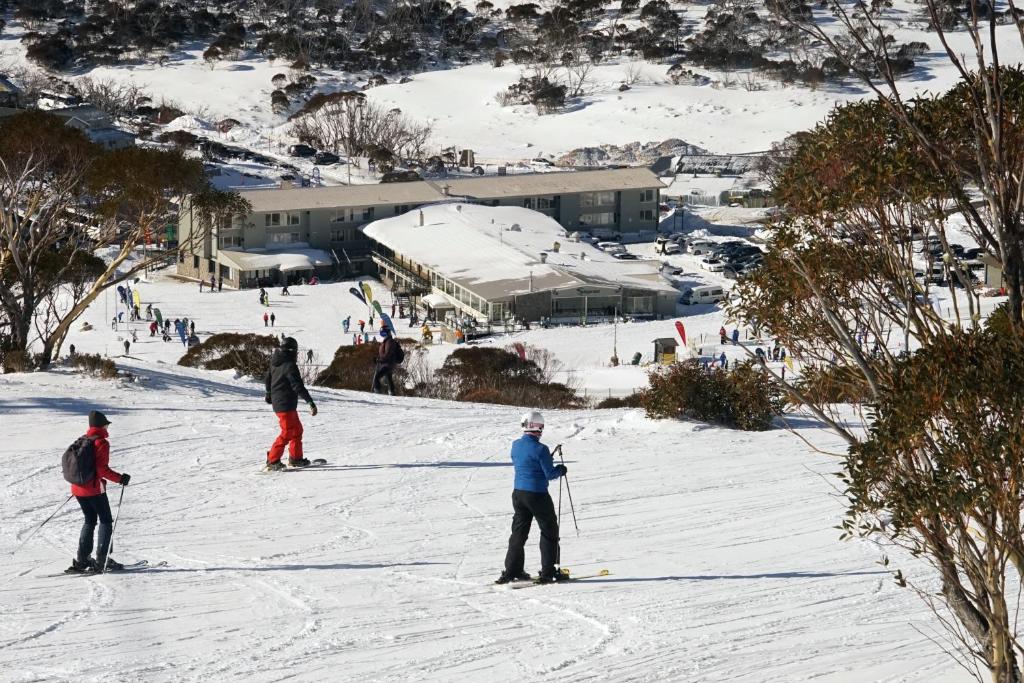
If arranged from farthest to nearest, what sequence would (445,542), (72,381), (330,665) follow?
(72,381), (445,542), (330,665)

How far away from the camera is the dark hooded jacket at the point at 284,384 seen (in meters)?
11.7

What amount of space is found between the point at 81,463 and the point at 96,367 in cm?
1045

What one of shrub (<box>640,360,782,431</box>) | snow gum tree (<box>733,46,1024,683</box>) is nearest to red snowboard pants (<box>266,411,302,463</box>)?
shrub (<box>640,360,782,431</box>)

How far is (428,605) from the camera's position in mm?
8258

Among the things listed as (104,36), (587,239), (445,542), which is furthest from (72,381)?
(104,36)

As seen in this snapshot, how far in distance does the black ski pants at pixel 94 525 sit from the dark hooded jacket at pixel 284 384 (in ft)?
9.92

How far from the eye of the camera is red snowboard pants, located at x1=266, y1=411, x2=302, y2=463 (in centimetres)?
1194

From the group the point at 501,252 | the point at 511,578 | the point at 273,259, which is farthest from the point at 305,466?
the point at 273,259

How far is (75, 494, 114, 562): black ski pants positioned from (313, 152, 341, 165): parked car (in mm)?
Result: 73572

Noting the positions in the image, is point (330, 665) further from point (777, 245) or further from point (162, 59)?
point (162, 59)

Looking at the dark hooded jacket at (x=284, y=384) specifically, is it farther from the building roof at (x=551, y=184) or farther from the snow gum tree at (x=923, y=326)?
the building roof at (x=551, y=184)

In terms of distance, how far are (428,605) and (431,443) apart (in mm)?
5960

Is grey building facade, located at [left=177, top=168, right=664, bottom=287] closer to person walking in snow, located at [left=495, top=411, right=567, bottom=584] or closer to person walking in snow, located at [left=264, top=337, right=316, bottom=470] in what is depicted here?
person walking in snow, located at [left=264, top=337, right=316, bottom=470]

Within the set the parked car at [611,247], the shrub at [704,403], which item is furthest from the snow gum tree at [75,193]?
the parked car at [611,247]
